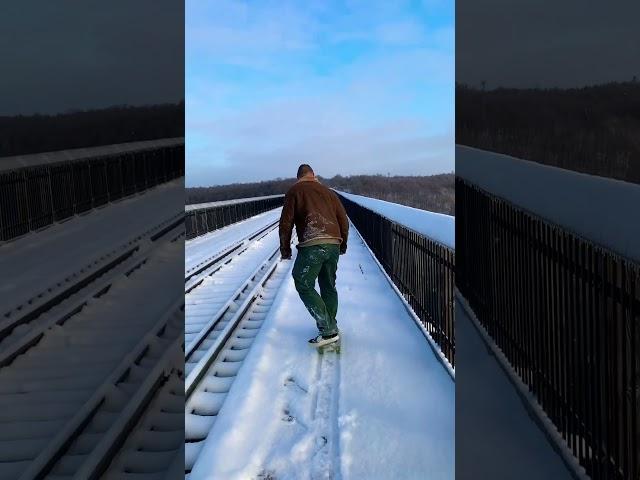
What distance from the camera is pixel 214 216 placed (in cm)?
2300

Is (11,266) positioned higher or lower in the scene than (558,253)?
lower

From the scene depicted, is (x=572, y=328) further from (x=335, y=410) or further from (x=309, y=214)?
(x=309, y=214)

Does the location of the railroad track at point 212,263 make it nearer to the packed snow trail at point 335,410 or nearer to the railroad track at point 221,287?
the railroad track at point 221,287

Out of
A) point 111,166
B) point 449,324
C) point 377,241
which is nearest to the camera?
point 449,324

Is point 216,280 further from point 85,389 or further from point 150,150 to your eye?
point 150,150

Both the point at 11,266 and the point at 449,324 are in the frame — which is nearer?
the point at 449,324

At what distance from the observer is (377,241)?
39.9 feet

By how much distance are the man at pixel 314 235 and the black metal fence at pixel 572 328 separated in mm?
1536

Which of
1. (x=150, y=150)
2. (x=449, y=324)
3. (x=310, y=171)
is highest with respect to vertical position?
(x=150, y=150)

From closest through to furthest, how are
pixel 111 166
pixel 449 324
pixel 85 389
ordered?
pixel 85 389, pixel 449 324, pixel 111 166

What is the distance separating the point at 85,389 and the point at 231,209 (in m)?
23.5

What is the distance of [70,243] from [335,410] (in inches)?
408

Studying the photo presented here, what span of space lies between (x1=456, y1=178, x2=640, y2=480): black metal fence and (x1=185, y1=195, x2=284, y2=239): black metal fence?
31.8 ft

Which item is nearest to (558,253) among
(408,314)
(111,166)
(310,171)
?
(310,171)
